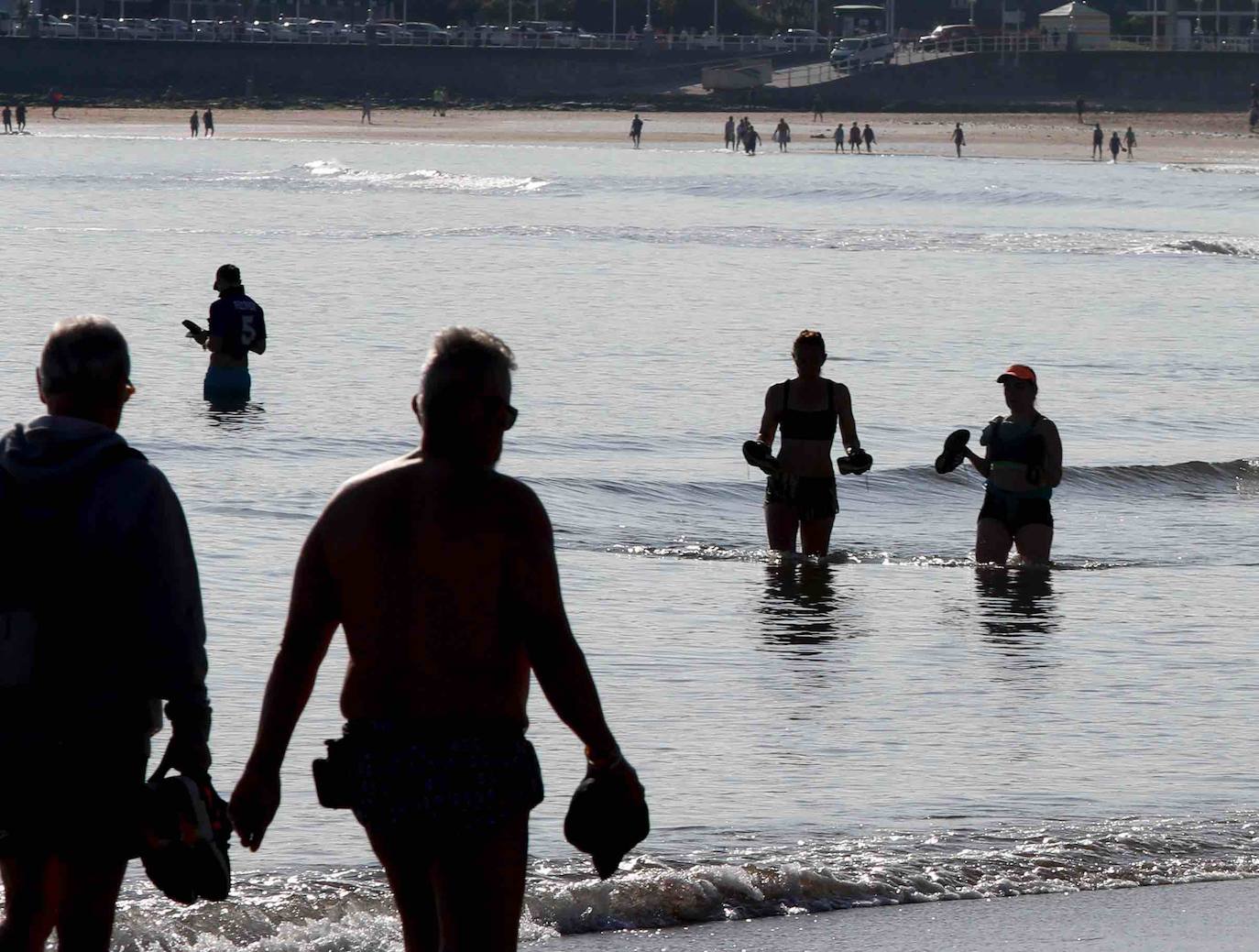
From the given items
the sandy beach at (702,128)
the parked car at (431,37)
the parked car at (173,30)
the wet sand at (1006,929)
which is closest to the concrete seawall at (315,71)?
the parked car at (431,37)

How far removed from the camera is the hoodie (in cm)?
374

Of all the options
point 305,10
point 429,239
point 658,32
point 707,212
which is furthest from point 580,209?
point 305,10

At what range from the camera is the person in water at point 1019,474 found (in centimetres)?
1029

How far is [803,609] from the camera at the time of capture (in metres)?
10.3

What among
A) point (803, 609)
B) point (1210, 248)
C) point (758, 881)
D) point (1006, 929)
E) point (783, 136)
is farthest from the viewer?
point (783, 136)

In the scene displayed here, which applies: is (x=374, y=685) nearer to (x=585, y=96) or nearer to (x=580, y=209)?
(x=580, y=209)

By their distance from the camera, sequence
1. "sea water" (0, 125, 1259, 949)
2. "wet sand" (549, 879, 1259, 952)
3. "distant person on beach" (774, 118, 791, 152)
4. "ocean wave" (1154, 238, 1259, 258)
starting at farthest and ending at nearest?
"distant person on beach" (774, 118, 791, 152)
"ocean wave" (1154, 238, 1259, 258)
"sea water" (0, 125, 1259, 949)
"wet sand" (549, 879, 1259, 952)

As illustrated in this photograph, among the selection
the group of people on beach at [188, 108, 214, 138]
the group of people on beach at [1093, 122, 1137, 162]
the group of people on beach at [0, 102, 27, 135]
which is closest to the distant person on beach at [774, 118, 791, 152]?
the group of people on beach at [1093, 122, 1137, 162]

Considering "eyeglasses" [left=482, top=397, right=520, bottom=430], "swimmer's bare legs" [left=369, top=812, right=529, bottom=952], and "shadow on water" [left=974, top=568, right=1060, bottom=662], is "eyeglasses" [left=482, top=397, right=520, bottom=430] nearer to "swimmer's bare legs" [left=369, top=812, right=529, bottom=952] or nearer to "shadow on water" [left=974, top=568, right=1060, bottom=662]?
"swimmer's bare legs" [left=369, top=812, right=529, bottom=952]

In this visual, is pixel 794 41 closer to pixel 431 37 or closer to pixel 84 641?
pixel 431 37

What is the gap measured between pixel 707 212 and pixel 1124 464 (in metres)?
38.0

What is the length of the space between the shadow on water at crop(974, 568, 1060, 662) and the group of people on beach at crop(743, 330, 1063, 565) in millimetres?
145

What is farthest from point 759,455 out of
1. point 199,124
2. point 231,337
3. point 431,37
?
point 431,37

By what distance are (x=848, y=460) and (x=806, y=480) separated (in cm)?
34
